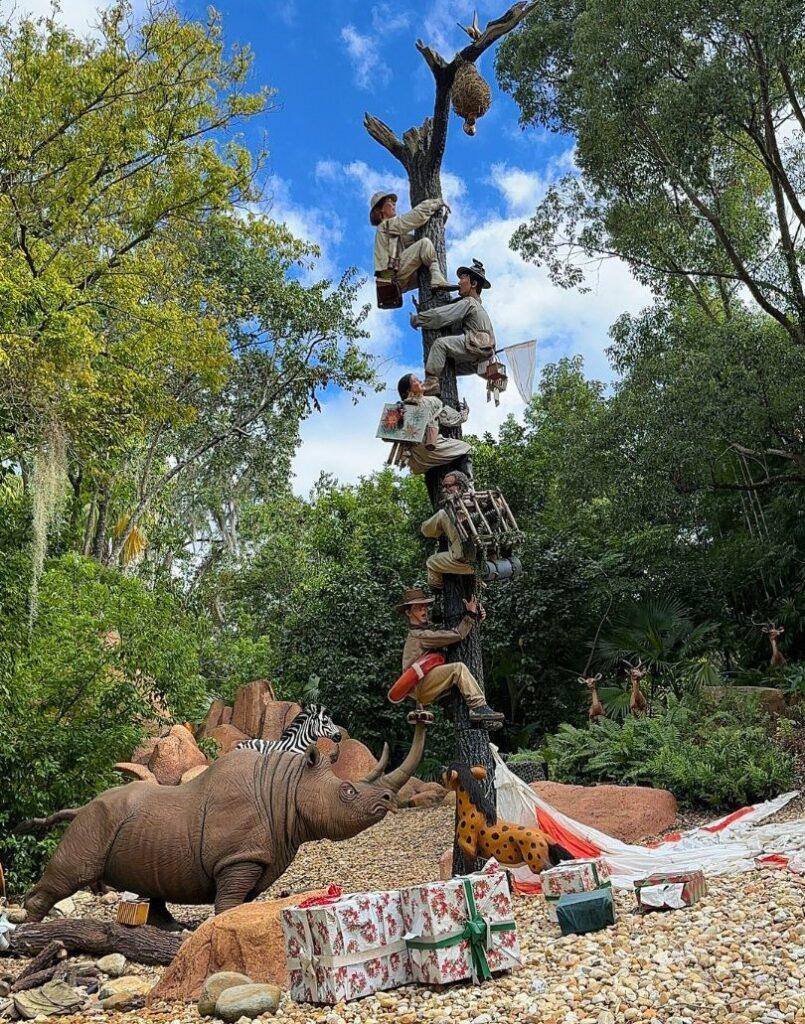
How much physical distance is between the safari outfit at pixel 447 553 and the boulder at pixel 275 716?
8.10 meters

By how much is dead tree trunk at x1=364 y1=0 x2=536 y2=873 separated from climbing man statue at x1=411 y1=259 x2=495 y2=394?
92mm

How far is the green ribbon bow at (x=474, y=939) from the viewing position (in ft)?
13.9

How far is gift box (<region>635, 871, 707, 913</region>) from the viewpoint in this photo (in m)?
5.16

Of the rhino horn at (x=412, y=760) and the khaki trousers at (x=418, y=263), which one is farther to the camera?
the khaki trousers at (x=418, y=263)

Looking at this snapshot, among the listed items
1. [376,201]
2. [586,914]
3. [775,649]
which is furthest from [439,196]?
[775,649]

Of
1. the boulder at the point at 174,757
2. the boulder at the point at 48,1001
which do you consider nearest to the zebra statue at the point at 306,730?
the boulder at the point at 174,757

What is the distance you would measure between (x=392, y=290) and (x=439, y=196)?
83cm

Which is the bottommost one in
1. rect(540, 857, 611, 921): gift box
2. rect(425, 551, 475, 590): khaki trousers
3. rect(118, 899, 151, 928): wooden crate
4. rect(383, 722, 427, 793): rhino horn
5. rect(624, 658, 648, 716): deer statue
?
rect(540, 857, 611, 921): gift box

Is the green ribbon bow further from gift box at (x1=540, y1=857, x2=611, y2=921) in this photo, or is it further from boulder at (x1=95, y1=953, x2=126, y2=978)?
boulder at (x1=95, y1=953, x2=126, y2=978)

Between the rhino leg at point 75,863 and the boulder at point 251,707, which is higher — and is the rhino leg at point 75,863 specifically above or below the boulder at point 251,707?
below

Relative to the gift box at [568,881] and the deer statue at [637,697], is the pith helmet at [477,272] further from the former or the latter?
the deer statue at [637,697]

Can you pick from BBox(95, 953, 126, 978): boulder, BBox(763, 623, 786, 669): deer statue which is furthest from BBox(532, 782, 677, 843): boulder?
BBox(95, 953, 126, 978): boulder

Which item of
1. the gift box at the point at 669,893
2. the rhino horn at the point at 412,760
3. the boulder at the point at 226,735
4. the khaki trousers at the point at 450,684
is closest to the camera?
the gift box at the point at 669,893

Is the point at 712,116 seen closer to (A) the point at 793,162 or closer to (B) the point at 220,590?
(A) the point at 793,162
